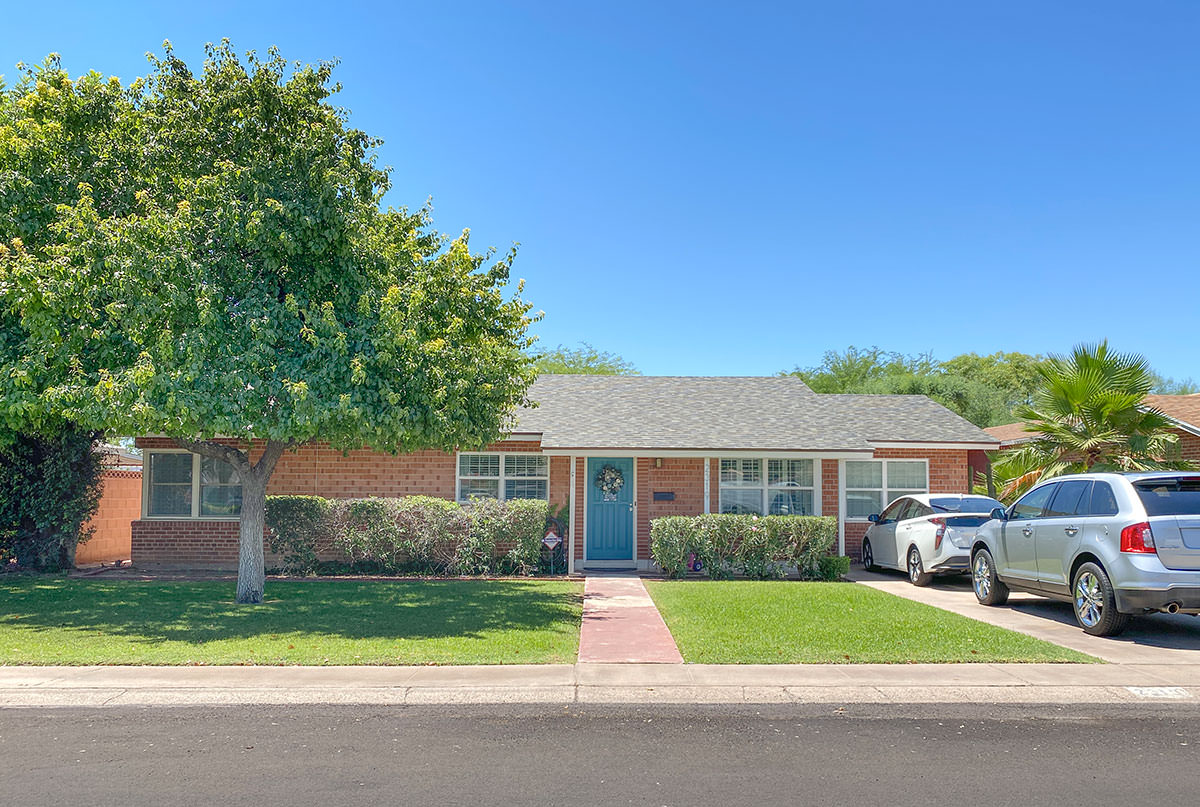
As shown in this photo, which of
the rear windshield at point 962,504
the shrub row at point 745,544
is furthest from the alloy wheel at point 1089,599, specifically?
the shrub row at point 745,544

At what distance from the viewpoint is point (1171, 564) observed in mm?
8570

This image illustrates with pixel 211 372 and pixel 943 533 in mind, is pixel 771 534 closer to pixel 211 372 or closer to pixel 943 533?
pixel 943 533

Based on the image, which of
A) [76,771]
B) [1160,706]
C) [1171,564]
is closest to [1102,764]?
[1160,706]

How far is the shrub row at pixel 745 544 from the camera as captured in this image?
15133 mm

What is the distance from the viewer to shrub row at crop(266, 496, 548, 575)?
50.6ft

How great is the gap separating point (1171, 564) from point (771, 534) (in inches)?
280

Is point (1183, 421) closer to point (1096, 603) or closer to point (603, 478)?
point (1096, 603)

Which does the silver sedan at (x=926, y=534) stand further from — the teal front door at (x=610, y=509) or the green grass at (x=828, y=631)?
the teal front door at (x=610, y=509)

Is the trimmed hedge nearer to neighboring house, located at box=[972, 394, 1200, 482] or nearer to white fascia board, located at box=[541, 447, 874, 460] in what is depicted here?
white fascia board, located at box=[541, 447, 874, 460]

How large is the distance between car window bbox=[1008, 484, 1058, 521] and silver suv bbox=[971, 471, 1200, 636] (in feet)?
0.05

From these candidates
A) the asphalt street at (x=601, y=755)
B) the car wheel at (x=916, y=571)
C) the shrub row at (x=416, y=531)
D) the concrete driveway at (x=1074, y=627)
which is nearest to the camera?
the asphalt street at (x=601, y=755)

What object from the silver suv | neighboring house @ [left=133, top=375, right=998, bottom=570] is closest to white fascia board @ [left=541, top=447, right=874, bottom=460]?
neighboring house @ [left=133, top=375, right=998, bottom=570]

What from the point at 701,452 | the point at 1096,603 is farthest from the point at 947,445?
the point at 1096,603

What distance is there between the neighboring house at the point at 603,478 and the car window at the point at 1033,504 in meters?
5.13
